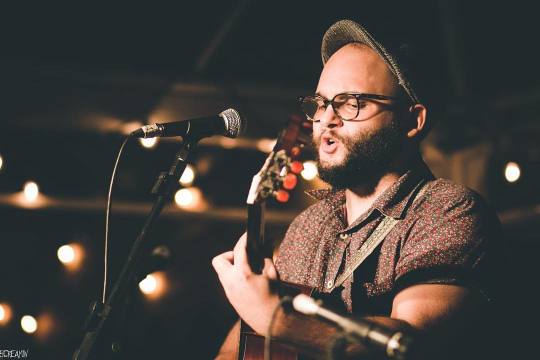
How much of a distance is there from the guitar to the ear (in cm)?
63

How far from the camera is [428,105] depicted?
2.71 meters

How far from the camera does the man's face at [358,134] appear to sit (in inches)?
101

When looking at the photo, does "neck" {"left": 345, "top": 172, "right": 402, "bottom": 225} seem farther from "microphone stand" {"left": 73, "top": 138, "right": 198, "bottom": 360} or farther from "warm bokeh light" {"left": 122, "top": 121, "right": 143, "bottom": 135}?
"warm bokeh light" {"left": 122, "top": 121, "right": 143, "bottom": 135}

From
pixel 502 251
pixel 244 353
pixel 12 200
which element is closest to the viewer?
pixel 502 251

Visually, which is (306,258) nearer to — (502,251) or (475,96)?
(502,251)

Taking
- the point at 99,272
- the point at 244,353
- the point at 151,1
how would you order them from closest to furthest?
the point at 244,353 → the point at 151,1 → the point at 99,272

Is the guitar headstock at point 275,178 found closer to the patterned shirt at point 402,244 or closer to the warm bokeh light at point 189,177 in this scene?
the patterned shirt at point 402,244

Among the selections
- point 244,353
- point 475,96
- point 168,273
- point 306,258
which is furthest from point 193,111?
point 244,353

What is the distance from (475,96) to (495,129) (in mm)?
328

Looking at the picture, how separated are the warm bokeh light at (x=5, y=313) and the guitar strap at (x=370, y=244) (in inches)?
159

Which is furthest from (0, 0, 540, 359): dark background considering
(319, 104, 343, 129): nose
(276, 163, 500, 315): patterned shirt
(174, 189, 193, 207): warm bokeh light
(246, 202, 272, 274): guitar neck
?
(246, 202, 272, 274): guitar neck

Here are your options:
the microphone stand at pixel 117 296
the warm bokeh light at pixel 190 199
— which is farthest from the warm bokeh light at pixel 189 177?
the microphone stand at pixel 117 296

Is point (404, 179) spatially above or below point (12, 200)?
below

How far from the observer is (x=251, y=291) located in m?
1.83
